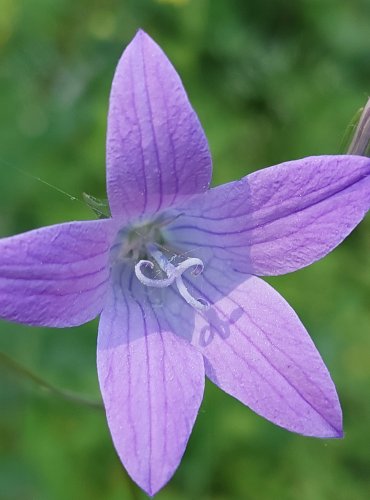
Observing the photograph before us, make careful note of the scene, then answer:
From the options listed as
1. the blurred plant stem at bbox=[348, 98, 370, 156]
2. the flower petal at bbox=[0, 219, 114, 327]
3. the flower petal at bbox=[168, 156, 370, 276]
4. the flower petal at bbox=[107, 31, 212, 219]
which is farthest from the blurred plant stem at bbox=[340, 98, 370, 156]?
the flower petal at bbox=[0, 219, 114, 327]

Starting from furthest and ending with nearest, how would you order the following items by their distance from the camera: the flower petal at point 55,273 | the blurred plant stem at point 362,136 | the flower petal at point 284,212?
the blurred plant stem at point 362,136 < the flower petal at point 284,212 < the flower petal at point 55,273

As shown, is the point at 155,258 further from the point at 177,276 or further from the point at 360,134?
the point at 360,134

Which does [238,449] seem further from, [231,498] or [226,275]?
[226,275]

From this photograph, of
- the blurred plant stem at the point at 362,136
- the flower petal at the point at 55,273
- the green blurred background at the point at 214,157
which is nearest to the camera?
the flower petal at the point at 55,273

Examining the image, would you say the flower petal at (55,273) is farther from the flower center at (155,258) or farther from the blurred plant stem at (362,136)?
the blurred plant stem at (362,136)

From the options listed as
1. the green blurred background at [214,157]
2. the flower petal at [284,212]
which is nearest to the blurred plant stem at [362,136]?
the flower petal at [284,212]

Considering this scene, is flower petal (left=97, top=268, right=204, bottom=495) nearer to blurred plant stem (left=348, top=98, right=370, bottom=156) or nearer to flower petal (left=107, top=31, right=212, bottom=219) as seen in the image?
flower petal (left=107, top=31, right=212, bottom=219)
